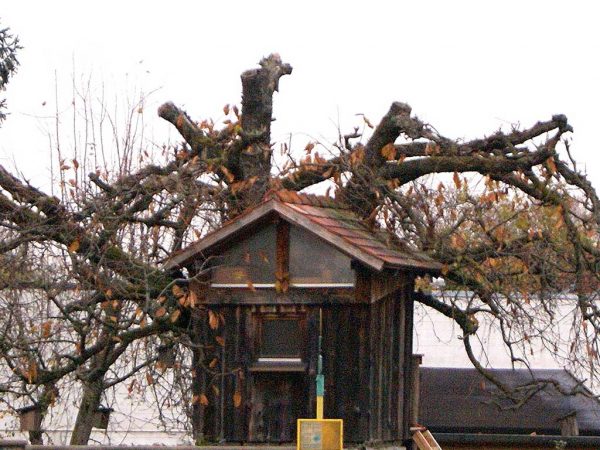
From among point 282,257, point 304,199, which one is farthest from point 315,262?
point 304,199

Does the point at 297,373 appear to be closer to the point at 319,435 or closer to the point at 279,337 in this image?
the point at 279,337

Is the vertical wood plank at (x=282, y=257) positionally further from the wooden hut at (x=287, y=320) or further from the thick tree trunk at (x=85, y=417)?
the thick tree trunk at (x=85, y=417)

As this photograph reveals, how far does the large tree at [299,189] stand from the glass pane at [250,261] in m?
0.59

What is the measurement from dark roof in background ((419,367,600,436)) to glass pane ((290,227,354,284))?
951 cm

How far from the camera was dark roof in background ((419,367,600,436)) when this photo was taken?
1848 centimetres

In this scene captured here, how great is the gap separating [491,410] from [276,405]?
1024 cm

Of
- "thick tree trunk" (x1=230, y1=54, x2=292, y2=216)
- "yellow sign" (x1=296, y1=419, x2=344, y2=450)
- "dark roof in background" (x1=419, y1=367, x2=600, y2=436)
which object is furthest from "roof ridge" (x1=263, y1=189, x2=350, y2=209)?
"dark roof in background" (x1=419, y1=367, x2=600, y2=436)

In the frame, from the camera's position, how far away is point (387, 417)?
9719mm

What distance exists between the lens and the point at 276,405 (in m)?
9.24

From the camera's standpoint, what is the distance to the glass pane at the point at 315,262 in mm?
9219

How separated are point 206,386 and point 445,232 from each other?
263 cm

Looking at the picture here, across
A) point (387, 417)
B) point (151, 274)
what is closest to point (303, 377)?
point (387, 417)

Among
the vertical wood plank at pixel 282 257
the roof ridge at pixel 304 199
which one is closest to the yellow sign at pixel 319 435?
the vertical wood plank at pixel 282 257

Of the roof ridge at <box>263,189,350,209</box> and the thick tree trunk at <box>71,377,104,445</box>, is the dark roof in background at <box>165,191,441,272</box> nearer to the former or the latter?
the roof ridge at <box>263,189,350,209</box>
